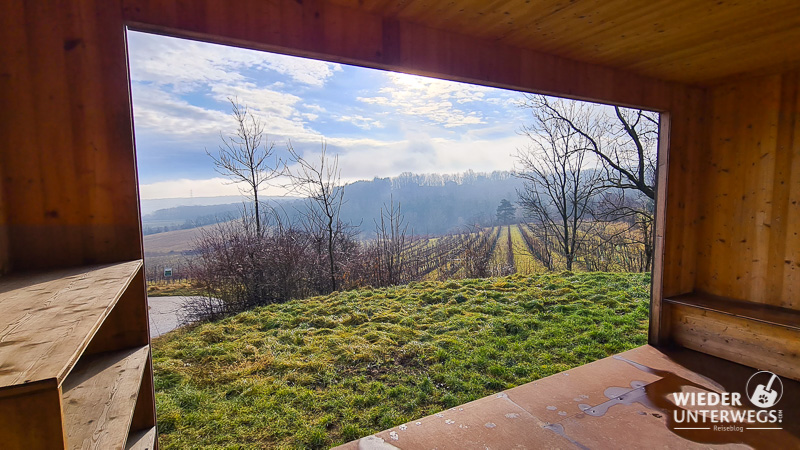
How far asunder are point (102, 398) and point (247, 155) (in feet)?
18.9

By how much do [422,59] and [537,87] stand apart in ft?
2.98

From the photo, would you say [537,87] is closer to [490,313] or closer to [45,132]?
[45,132]

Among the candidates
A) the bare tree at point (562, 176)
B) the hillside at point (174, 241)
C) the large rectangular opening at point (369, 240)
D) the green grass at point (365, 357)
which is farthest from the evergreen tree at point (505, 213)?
the hillside at point (174, 241)

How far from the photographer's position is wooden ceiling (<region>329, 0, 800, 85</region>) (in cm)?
183

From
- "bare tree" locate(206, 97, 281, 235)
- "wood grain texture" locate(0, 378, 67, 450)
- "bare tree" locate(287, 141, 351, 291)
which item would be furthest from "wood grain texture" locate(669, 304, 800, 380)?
"bare tree" locate(206, 97, 281, 235)

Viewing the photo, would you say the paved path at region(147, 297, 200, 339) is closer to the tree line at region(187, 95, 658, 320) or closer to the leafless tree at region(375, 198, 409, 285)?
the tree line at region(187, 95, 658, 320)

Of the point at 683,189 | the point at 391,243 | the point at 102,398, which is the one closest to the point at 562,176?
the point at 391,243

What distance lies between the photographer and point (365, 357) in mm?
3398

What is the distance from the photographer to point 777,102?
287 cm

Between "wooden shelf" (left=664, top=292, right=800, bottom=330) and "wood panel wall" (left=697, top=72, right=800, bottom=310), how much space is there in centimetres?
9

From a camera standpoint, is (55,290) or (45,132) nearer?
(55,290)

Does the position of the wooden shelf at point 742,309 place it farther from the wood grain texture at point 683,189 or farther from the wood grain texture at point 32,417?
the wood grain texture at point 32,417

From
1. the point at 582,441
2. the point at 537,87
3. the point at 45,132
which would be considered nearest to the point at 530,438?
the point at 582,441

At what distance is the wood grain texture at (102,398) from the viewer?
94 cm
